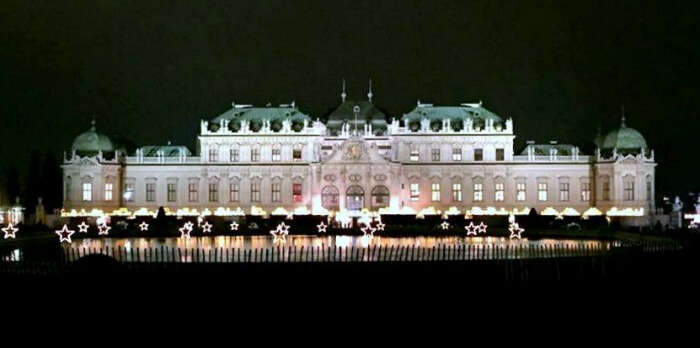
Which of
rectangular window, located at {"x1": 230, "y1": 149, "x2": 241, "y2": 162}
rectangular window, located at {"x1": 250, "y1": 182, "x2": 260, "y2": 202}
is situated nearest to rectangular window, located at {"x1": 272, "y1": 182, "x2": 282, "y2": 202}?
rectangular window, located at {"x1": 250, "y1": 182, "x2": 260, "y2": 202}

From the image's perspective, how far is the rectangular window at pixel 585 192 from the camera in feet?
275

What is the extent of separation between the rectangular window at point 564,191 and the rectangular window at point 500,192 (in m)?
5.19

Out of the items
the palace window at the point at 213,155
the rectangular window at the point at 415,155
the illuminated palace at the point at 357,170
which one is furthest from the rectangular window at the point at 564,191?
the palace window at the point at 213,155

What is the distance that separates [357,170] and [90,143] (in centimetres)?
2456

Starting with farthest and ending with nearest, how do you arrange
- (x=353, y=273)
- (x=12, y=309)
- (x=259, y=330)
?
(x=353, y=273) < (x=12, y=309) < (x=259, y=330)

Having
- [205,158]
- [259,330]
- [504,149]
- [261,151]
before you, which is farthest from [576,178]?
[259,330]

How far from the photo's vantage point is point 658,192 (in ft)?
370

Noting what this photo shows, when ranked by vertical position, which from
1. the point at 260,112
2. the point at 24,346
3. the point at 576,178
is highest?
the point at 260,112

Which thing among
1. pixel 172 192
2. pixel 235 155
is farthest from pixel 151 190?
pixel 235 155

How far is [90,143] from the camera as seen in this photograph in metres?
84.5

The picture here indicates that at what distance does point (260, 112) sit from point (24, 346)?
226 ft

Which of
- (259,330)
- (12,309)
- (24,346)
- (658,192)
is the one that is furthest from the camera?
(658,192)

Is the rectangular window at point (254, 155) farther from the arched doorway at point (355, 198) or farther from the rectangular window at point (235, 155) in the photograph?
the arched doorway at point (355, 198)

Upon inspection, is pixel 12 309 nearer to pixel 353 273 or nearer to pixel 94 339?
pixel 94 339
